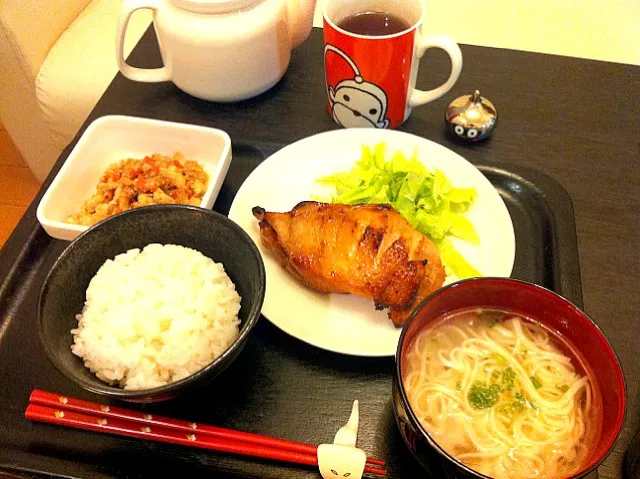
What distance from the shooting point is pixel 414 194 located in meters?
1.51

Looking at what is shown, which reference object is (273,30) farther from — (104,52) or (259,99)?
(104,52)

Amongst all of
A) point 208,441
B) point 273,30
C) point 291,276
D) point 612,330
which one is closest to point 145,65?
point 273,30

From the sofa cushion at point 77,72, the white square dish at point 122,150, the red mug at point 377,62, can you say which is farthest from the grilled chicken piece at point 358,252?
the sofa cushion at point 77,72

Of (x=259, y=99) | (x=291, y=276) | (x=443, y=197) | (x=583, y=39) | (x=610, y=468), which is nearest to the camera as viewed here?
(x=610, y=468)

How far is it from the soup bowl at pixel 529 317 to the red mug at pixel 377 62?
0.78m

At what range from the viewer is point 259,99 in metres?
1.86

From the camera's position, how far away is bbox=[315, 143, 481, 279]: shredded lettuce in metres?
1.44

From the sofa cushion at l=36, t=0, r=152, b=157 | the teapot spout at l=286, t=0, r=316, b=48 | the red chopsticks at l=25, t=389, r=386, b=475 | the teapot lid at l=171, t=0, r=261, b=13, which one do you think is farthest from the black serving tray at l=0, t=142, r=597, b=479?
the sofa cushion at l=36, t=0, r=152, b=157

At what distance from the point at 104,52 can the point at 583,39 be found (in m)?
2.17

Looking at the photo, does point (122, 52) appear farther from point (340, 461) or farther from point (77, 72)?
point (340, 461)

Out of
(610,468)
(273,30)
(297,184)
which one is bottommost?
(610,468)

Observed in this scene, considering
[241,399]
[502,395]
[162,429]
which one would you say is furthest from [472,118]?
[162,429]

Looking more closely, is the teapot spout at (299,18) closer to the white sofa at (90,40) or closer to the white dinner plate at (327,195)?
the white dinner plate at (327,195)

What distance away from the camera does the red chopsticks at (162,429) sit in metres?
1.07
